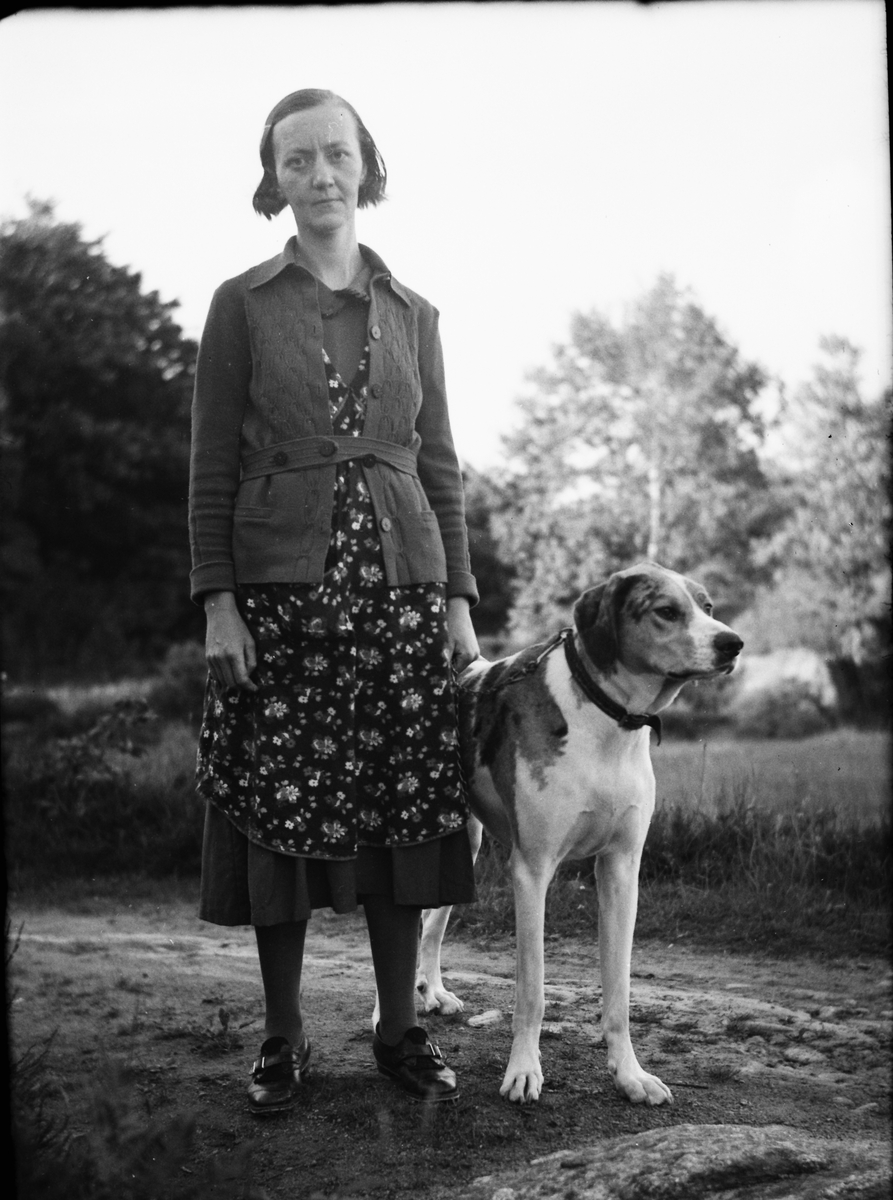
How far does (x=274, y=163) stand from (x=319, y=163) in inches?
8.4

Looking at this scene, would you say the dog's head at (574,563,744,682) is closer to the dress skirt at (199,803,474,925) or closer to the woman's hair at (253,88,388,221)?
the dress skirt at (199,803,474,925)

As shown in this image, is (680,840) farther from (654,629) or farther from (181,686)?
(181,686)

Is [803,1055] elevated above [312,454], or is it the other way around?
[312,454]

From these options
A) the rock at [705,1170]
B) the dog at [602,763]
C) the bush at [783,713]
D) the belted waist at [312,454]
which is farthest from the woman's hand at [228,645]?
the bush at [783,713]

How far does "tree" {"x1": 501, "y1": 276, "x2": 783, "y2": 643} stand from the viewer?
15648 millimetres

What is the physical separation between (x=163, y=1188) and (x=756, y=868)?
13.4 ft

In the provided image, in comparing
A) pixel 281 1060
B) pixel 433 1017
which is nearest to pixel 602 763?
pixel 281 1060

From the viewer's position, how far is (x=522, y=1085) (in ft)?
A: 10.2

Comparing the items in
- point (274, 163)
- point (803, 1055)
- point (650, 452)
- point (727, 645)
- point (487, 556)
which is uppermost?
point (650, 452)

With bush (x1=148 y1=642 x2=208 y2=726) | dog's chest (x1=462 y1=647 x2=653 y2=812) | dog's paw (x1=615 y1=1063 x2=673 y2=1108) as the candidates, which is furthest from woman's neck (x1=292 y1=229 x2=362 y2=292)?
bush (x1=148 y1=642 x2=208 y2=726)

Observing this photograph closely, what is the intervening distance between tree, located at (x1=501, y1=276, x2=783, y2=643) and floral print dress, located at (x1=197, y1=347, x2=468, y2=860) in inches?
436

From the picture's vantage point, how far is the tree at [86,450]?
51.7 ft

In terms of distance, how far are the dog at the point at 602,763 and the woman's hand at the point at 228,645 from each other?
79cm

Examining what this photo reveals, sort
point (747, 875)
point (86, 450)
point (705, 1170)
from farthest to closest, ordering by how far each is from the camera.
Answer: point (86, 450), point (747, 875), point (705, 1170)
